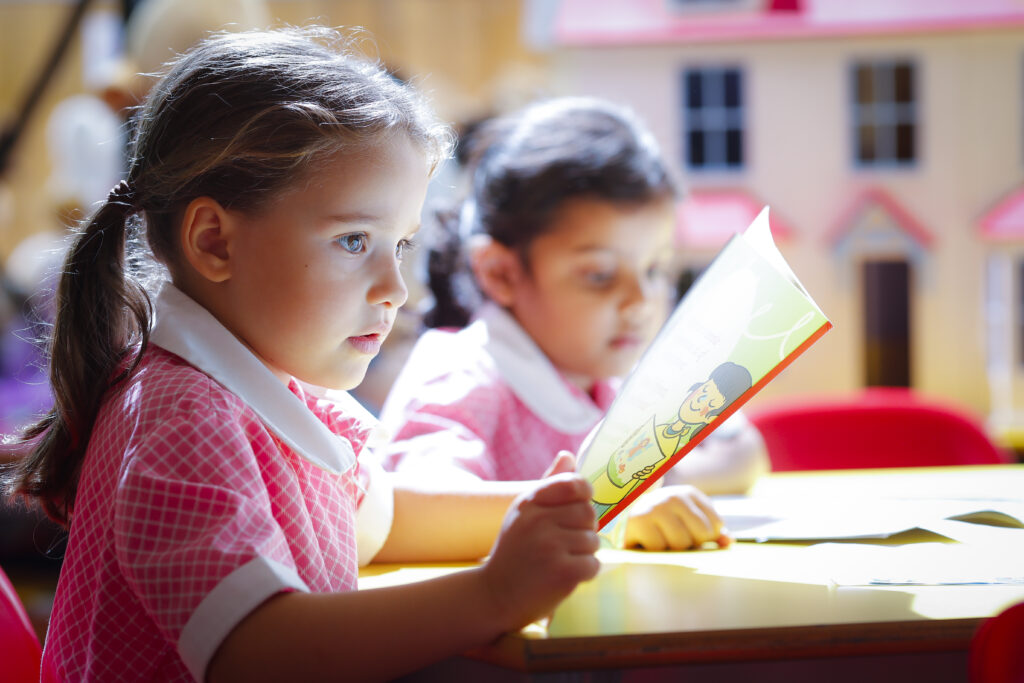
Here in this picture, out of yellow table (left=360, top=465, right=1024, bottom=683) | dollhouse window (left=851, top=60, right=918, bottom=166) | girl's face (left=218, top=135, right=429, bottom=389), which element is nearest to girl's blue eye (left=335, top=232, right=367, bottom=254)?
girl's face (left=218, top=135, right=429, bottom=389)

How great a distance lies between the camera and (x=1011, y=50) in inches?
82.0

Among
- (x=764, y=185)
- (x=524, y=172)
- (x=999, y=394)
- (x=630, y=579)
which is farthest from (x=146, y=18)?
(x=999, y=394)

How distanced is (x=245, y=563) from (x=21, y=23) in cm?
225

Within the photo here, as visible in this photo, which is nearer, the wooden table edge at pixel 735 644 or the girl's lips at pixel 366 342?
the wooden table edge at pixel 735 644

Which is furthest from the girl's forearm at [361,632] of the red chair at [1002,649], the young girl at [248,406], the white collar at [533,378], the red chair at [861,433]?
the red chair at [861,433]

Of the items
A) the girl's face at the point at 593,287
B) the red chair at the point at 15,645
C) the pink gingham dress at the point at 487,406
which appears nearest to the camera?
the red chair at the point at 15,645

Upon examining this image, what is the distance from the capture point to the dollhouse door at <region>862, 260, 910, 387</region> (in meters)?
2.15

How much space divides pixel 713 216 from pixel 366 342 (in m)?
1.67

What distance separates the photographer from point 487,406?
926 millimetres

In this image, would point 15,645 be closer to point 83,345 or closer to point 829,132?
point 83,345

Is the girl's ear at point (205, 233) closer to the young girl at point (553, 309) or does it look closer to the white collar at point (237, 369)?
the white collar at point (237, 369)

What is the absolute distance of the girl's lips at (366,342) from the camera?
61 cm

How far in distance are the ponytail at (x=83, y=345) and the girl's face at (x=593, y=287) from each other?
47 centimetres

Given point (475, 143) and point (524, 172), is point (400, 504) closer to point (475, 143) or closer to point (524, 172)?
point (524, 172)
